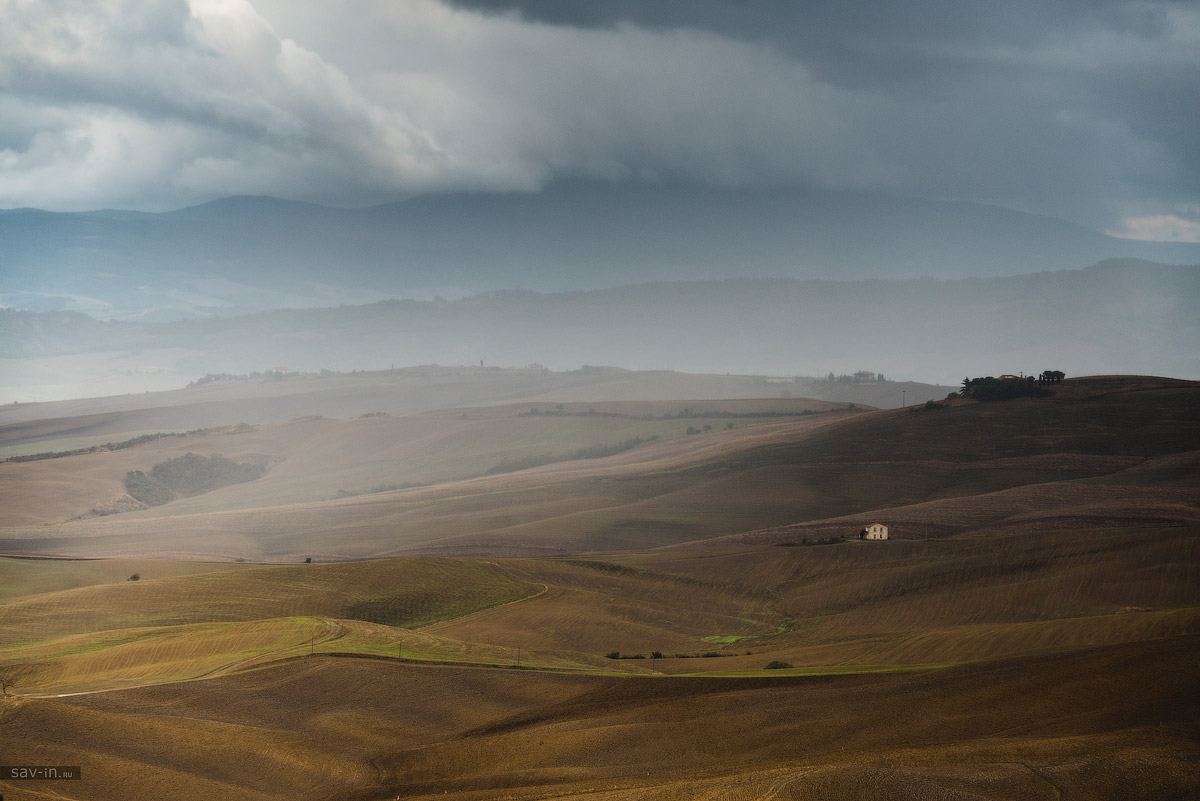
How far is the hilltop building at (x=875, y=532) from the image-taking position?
82.5 meters

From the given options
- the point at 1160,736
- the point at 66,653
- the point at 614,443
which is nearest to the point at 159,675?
the point at 66,653

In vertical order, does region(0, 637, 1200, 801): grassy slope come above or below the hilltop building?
above

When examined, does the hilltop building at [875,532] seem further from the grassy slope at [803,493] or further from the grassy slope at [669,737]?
the grassy slope at [669,737]

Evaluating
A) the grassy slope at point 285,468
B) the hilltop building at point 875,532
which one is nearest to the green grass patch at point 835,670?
the hilltop building at point 875,532

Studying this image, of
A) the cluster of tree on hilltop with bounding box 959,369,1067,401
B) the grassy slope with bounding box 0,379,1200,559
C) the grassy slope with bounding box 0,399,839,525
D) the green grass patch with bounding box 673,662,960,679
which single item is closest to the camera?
the green grass patch with bounding box 673,662,960,679

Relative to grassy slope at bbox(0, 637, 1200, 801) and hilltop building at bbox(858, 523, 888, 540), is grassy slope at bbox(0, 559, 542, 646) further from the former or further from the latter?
hilltop building at bbox(858, 523, 888, 540)

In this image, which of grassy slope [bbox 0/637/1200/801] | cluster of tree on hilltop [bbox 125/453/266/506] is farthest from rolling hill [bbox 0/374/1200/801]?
cluster of tree on hilltop [bbox 125/453/266/506]

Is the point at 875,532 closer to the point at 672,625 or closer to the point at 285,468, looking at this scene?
the point at 672,625

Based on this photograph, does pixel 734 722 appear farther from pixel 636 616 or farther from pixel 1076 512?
pixel 1076 512

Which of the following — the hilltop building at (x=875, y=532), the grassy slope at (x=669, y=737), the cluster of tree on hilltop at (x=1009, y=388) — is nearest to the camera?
the grassy slope at (x=669, y=737)

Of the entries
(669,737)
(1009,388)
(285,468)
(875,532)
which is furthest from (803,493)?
(285,468)

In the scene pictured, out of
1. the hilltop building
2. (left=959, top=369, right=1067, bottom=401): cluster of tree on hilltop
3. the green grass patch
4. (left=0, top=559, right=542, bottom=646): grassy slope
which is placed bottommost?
(left=0, top=559, right=542, bottom=646): grassy slope

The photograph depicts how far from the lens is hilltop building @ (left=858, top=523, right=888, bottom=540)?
8250 centimetres

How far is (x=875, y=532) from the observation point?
271 feet
